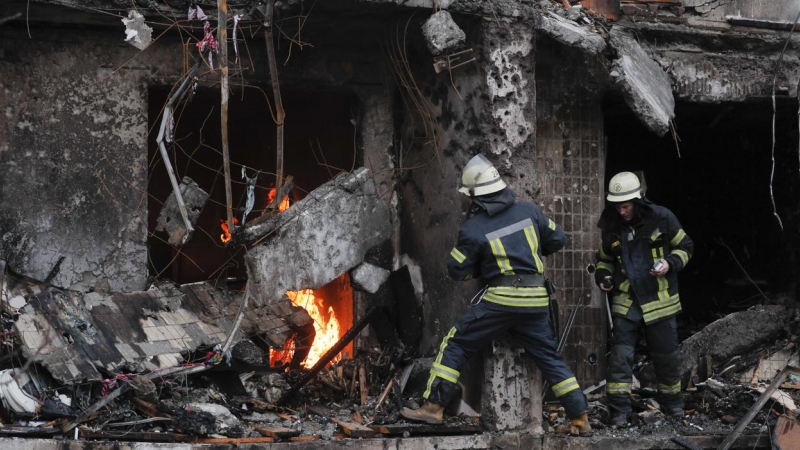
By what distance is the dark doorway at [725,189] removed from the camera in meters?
10.3

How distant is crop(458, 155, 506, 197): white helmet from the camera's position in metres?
7.47

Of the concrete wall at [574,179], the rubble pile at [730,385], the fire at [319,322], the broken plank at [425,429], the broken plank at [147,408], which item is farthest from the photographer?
the fire at [319,322]

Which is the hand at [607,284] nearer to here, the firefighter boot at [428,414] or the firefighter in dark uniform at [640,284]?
the firefighter in dark uniform at [640,284]

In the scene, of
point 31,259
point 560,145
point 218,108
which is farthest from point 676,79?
point 31,259

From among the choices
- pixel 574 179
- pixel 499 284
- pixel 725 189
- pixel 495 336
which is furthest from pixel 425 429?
pixel 725 189

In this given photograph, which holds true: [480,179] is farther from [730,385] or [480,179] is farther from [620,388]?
[730,385]

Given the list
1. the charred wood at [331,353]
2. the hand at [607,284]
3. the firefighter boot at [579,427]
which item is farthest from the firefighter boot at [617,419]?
the charred wood at [331,353]

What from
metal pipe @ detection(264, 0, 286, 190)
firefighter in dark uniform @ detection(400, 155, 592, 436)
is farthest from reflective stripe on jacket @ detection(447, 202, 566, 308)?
metal pipe @ detection(264, 0, 286, 190)

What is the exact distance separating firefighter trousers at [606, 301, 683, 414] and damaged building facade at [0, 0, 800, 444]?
2.12 feet

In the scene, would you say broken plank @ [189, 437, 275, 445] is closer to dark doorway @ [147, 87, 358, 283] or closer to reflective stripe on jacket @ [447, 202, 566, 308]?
reflective stripe on jacket @ [447, 202, 566, 308]

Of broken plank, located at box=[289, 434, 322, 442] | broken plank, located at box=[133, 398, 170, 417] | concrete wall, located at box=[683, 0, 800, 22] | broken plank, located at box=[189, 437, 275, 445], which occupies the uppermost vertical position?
concrete wall, located at box=[683, 0, 800, 22]

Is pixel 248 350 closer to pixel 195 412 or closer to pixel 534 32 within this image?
pixel 195 412

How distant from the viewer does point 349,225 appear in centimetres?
823

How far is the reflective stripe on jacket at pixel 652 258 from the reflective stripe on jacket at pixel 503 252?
0.99 metres
